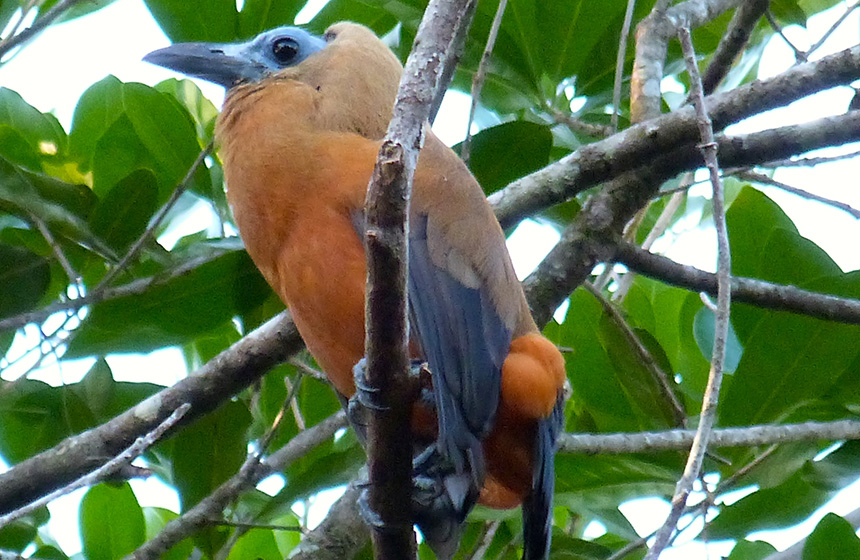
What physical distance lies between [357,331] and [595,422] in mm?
1293

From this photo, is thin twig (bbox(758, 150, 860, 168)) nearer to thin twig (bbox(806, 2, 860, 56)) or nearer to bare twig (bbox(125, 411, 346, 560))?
thin twig (bbox(806, 2, 860, 56))

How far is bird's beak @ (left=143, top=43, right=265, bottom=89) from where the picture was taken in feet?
10.7

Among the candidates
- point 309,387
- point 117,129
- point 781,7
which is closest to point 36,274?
point 117,129

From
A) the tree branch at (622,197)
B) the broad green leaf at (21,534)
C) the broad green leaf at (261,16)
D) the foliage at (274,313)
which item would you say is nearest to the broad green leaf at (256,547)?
the foliage at (274,313)

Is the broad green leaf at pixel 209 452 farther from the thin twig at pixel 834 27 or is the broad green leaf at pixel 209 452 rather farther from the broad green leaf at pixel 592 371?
the thin twig at pixel 834 27

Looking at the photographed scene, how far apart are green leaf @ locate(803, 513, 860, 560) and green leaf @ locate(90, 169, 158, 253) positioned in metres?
1.99

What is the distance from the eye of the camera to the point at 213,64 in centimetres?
327

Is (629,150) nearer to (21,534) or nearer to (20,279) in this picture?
(20,279)

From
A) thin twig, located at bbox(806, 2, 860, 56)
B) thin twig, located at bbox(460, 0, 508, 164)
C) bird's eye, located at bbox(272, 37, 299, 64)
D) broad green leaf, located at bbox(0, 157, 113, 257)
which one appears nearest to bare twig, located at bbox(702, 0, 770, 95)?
thin twig, located at bbox(806, 2, 860, 56)

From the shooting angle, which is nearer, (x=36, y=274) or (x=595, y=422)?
(x=36, y=274)

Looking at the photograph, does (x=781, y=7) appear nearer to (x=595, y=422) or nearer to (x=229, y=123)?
(x=595, y=422)

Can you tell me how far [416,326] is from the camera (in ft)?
7.84

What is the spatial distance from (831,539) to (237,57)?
2.09m

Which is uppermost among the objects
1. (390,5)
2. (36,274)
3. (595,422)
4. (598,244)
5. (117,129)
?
(390,5)
